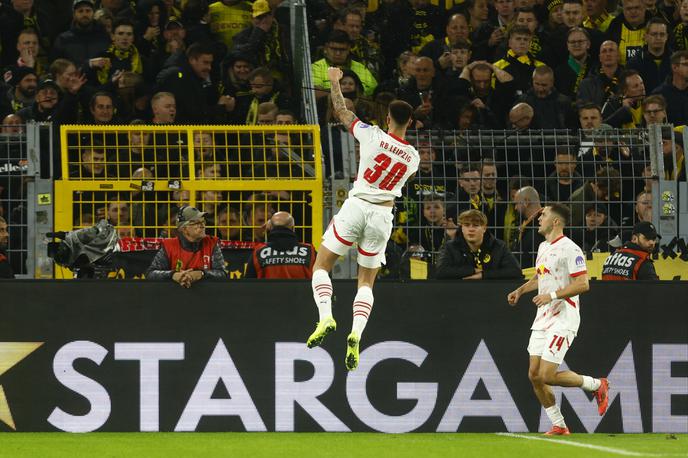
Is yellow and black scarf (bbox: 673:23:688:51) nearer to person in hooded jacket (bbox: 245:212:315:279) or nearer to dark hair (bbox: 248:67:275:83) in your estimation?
dark hair (bbox: 248:67:275:83)

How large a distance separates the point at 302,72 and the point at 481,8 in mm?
4110

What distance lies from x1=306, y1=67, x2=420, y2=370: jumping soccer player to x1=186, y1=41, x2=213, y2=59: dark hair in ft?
19.4

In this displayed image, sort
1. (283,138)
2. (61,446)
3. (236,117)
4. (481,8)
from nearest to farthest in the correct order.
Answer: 1. (61,446)
2. (283,138)
3. (236,117)
4. (481,8)

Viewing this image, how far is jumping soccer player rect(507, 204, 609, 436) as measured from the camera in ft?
38.1

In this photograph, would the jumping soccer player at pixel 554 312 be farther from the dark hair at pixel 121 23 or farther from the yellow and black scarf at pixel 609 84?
the dark hair at pixel 121 23

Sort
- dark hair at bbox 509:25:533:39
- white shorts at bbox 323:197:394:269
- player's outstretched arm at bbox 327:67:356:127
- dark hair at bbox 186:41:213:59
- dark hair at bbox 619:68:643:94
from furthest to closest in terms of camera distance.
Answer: dark hair at bbox 509:25:533:39 < dark hair at bbox 619:68:643:94 < dark hair at bbox 186:41:213:59 < white shorts at bbox 323:197:394:269 < player's outstretched arm at bbox 327:67:356:127

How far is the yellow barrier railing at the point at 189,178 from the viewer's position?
1302 cm

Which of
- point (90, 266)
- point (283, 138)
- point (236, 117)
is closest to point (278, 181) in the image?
point (283, 138)

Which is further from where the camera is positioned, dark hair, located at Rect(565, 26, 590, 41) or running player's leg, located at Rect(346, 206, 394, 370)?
dark hair, located at Rect(565, 26, 590, 41)

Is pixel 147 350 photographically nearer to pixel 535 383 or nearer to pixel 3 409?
pixel 3 409

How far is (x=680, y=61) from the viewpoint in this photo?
55.8ft

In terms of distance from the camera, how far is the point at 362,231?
11.1m

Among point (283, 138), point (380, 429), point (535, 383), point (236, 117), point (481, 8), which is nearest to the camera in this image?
point (535, 383)

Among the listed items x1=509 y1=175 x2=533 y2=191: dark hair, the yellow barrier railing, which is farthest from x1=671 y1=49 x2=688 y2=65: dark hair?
the yellow barrier railing
